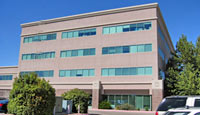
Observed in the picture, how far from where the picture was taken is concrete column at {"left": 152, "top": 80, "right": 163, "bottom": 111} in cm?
3438

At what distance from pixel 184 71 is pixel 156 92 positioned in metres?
5.55

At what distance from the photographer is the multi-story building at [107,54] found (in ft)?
120

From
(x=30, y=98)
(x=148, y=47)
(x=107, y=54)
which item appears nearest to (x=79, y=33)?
(x=107, y=54)

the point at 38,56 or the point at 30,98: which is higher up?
the point at 38,56

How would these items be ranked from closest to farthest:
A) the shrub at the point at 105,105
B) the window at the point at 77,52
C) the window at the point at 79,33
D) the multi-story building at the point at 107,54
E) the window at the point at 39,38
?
the multi-story building at the point at 107,54
the shrub at the point at 105,105
the window at the point at 77,52
the window at the point at 79,33
the window at the point at 39,38

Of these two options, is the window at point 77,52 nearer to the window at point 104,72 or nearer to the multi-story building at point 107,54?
the multi-story building at point 107,54

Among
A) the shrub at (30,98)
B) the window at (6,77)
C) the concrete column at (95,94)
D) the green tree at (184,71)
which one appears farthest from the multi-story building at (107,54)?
the shrub at (30,98)

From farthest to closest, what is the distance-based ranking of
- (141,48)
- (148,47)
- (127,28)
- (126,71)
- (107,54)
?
(107,54)
(127,28)
(126,71)
(141,48)
(148,47)

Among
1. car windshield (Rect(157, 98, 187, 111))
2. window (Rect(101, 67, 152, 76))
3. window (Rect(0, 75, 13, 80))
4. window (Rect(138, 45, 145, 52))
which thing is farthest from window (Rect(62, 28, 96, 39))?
car windshield (Rect(157, 98, 187, 111))

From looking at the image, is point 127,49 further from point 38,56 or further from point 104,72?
point 38,56

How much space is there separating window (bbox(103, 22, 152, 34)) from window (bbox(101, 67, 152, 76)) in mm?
6599

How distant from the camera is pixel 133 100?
37094mm

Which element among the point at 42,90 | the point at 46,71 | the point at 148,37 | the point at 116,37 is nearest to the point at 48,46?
the point at 46,71

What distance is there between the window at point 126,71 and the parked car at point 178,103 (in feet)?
84.8
